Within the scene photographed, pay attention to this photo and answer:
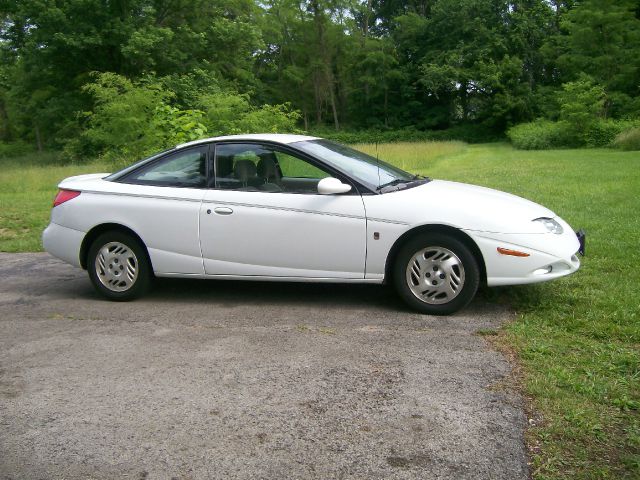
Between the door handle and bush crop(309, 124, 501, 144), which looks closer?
the door handle

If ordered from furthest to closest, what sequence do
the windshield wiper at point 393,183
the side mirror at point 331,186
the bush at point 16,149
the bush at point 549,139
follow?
the bush at point 16,149 < the bush at point 549,139 < the windshield wiper at point 393,183 < the side mirror at point 331,186

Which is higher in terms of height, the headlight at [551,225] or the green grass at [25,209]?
the headlight at [551,225]

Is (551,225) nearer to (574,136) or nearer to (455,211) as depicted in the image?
(455,211)

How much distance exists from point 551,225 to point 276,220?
2310 mm

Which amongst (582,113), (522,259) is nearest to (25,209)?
(522,259)

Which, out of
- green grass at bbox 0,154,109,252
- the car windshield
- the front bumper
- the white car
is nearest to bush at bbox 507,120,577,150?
green grass at bbox 0,154,109,252

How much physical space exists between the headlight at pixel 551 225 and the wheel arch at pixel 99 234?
3470 mm

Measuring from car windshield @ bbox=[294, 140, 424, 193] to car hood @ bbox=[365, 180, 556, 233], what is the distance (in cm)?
22

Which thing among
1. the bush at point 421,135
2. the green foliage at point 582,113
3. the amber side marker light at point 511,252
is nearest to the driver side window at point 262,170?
the amber side marker light at point 511,252

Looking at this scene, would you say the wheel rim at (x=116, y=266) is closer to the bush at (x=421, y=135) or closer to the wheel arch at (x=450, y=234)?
the wheel arch at (x=450, y=234)

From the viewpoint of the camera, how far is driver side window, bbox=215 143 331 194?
5.66 meters

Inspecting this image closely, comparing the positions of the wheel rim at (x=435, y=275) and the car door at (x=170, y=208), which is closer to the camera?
the wheel rim at (x=435, y=275)

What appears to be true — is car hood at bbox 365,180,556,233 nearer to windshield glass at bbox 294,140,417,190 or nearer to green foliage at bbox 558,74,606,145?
windshield glass at bbox 294,140,417,190

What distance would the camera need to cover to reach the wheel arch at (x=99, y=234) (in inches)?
233
